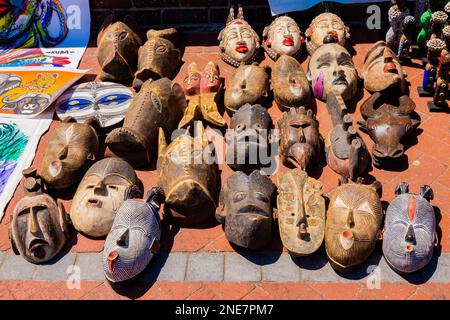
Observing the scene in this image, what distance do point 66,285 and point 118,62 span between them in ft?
10.3

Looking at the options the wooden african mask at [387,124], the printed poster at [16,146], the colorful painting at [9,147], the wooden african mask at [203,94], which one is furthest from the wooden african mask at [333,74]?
the colorful painting at [9,147]

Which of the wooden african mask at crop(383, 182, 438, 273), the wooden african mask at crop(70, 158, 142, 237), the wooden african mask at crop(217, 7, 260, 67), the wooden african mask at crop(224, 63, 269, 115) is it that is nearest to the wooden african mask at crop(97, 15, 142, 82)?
the wooden african mask at crop(217, 7, 260, 67)

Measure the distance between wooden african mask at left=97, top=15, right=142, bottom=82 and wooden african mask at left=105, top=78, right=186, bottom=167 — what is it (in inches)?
36.2

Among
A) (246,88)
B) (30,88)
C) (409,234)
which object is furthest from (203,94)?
(409,234)

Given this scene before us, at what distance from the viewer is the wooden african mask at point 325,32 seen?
6285 millimetres

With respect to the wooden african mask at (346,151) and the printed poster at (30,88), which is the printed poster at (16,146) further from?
the wooden african mask at (346,151)

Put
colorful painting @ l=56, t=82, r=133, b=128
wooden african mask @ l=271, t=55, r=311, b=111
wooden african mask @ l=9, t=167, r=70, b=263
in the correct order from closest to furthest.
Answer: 1. wooden african mask @ l=9, t=167, r=70, b=263
2. wooden african mask @ l=271, t=55, r=311, b=111
3. colorful painting @ l=56, t=82, r=133, b=128

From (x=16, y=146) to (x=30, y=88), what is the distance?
110cm

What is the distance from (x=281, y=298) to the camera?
4074 mm

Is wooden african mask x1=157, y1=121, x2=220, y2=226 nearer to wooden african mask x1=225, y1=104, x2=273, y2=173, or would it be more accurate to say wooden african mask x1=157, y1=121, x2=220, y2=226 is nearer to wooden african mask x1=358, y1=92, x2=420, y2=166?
wooden african mask x1=225, y1=104, x2=273, y2=173

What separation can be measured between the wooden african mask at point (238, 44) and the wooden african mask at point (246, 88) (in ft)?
1.88

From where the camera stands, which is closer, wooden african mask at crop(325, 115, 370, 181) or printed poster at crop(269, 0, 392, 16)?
wooden african mask at crop(325, 115, 370, 181)

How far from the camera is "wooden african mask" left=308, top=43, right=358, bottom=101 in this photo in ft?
18.4

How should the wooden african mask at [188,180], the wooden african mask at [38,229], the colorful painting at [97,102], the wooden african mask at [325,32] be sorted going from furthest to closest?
the wooden african mask at [325,32] < the colorful painting at [97,102] < the wooden african mask at [188,180] < the wooden african mask at [38,229]
